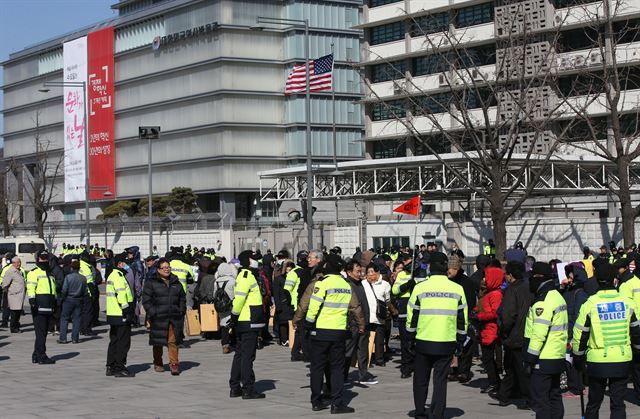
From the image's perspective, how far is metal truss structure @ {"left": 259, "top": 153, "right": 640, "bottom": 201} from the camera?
4915cm

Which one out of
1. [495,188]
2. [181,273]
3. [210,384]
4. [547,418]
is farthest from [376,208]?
[547,418]

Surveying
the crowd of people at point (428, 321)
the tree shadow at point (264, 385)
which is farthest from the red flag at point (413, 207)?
the tree shadow at point (264, 385)

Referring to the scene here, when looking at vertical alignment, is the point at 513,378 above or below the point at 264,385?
above

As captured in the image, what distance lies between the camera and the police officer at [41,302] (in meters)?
19.6

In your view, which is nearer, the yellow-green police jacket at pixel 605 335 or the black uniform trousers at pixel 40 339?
the yellow-green police jacket at pixel 605 335

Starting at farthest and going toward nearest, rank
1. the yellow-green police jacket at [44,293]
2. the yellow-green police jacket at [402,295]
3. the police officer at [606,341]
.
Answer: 1. the yellow-green police jacket at [44,293]
2. the yellow-green police jacket at [402,295]
3. the police officer at [606,341]

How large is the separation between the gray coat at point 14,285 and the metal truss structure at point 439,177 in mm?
24892

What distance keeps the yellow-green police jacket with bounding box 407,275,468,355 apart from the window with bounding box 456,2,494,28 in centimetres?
5335

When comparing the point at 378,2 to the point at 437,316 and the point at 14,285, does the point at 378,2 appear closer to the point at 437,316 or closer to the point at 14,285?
the point at 14,285

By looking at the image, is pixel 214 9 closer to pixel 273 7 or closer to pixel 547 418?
pixel 273 7

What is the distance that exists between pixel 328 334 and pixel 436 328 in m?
A: 1.80

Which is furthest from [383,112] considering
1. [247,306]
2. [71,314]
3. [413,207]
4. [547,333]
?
[547,333]

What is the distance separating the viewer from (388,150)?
236ft

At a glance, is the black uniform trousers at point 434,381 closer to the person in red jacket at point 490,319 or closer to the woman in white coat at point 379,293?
the person in red jacket at point 490,319
